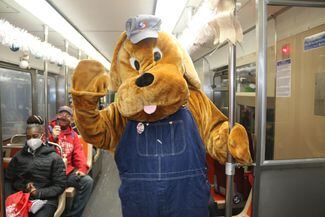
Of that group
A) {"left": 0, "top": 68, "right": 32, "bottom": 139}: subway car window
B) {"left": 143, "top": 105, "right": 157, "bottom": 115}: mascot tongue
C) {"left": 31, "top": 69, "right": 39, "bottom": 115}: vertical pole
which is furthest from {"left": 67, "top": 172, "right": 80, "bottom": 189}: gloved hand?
{"left": 31, "top": 69, "right": 39, "bottom": 115}: vertical pole

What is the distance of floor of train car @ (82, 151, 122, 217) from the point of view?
11.4ft

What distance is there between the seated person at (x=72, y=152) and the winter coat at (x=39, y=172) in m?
0.59

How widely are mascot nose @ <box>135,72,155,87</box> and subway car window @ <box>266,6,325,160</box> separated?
0.68 metres

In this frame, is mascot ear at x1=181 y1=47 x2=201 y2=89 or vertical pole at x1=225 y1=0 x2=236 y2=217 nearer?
vertical pole at x1=225 y1=0 x2=236 y2=217

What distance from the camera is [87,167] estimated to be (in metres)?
3.75

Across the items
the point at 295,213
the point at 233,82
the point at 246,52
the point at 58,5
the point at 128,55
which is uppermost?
the point at 58,5

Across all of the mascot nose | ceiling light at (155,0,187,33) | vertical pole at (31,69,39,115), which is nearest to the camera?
the mascot nose

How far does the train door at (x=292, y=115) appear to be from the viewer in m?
1.47

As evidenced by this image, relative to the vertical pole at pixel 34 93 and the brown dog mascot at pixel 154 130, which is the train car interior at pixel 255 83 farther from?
the vertical pole at pixel 34 93

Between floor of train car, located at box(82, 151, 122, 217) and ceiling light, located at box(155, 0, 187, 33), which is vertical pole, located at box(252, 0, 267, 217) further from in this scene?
floor of train car, located at box(82, 151, 122, 217)

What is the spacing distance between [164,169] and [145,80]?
1.56 ft

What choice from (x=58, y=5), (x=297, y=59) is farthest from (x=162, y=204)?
(x=58, y=5)

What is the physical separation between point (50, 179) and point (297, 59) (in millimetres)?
2503

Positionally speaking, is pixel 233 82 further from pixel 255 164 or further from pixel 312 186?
pixel 312 186
